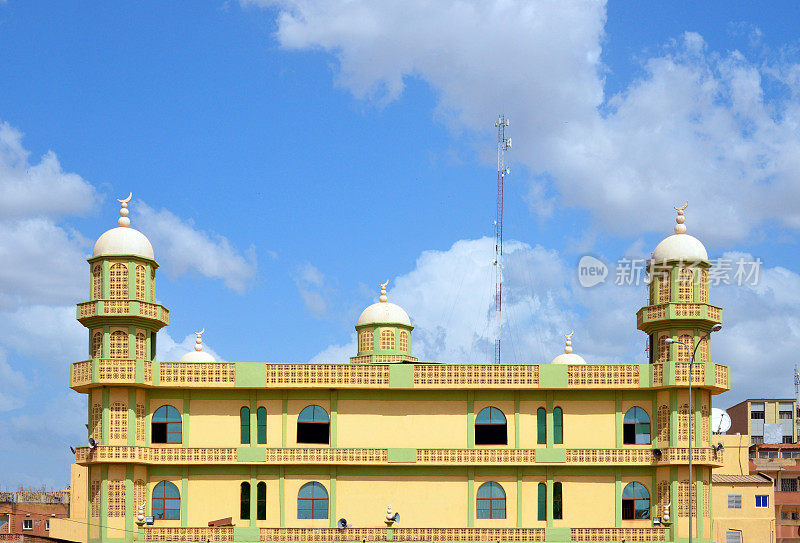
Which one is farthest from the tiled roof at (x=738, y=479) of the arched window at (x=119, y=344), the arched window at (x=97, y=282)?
the arched window at (x=97, y=282)

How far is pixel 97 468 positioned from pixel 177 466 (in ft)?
11.5

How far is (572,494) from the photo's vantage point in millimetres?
52125

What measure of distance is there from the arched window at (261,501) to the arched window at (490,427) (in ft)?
32.5

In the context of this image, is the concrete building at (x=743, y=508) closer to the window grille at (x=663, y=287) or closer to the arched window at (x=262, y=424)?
the window grille at (x=663, y=287)

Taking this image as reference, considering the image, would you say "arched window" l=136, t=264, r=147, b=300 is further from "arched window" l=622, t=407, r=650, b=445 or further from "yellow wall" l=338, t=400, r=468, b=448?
"arched window" l=622, t=407, r=650, b=445

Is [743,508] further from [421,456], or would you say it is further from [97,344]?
[97,344]

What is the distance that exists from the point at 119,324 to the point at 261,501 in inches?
402

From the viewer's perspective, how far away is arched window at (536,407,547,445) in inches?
2062

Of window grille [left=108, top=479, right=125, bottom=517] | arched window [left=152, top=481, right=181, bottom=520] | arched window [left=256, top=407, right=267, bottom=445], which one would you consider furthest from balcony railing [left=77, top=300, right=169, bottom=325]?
arched window [left=152, top=481, right=181, bottom=520]

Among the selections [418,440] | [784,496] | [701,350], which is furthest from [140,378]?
[784,496]

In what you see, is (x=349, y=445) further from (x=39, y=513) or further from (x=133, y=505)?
(x=39, y=513)

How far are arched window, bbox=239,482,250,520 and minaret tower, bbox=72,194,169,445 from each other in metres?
4.96

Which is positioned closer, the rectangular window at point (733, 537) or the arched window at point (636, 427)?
the arched window at point (636, 427)

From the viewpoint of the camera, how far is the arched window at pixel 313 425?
5209cm
